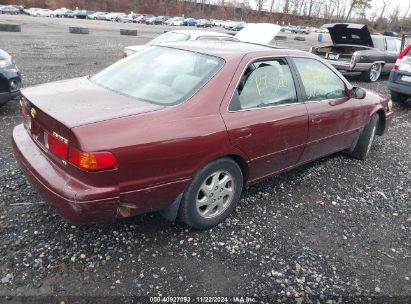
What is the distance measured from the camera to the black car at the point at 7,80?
523cm

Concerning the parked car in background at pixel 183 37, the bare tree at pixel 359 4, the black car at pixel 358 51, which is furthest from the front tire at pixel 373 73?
the bare tree at pixel 359 4

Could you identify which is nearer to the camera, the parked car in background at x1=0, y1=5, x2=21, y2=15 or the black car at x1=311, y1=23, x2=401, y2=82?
the black car at x1=311, y1=23, x2=401, y2=82

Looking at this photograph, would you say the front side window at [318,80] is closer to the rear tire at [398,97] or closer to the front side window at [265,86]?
the front side window at [265,86]

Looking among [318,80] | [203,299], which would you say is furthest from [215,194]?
[318,80]

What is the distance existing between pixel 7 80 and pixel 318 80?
441 centimetres

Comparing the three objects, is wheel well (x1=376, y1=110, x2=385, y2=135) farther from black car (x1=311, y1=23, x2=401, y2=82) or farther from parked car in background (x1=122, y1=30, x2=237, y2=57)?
black car (x1=311, y1=23, x2=401, y2=82)

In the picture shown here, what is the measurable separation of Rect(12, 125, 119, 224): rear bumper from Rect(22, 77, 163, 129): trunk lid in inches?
14.8

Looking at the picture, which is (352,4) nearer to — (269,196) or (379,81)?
(379,81)

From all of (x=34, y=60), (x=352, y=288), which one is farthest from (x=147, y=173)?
(x=34, y=60)

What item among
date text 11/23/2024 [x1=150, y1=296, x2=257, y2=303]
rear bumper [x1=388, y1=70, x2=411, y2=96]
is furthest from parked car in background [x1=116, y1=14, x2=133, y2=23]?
date text 11/23/2024 [x1=150, y1=296, x2=257, y2=303]

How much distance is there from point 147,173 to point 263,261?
117 centimetres

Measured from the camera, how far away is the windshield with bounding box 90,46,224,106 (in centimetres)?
289

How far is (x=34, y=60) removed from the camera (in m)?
11.5

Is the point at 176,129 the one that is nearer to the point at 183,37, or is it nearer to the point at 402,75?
the point at 183,37
